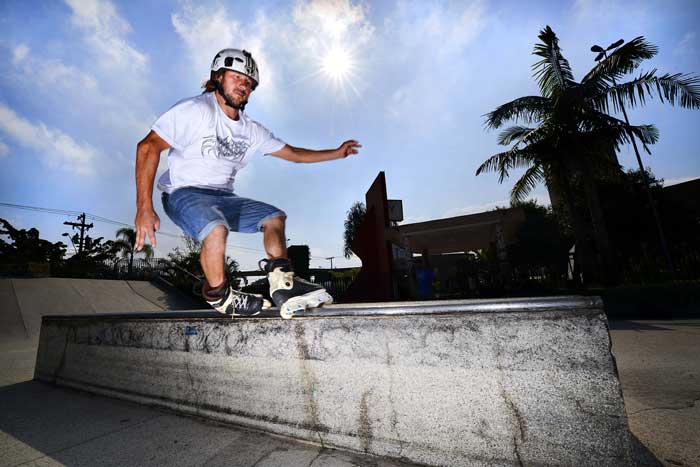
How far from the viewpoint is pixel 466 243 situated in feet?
58.6

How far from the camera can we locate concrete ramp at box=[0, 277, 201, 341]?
28.3 ft

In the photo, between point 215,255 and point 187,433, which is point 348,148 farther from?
point 187,433

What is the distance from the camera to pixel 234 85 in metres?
2.17

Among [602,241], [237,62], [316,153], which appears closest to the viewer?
[237,62]

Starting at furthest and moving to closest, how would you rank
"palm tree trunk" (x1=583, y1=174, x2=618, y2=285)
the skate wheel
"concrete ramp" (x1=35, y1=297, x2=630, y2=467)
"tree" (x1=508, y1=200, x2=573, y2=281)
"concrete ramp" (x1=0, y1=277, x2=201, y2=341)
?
"tree" (x1=508, y1=200, x2=573, y2=281)
"palm tree trunk" (x1=583, y1=174, x2=618, y2=285)
"concrete ramp" (x1=0, y1=277, x2=201, y2=341)
the skate wheel
"concrete ramp" (x1=35, y1=297, x2=630, y2=467)

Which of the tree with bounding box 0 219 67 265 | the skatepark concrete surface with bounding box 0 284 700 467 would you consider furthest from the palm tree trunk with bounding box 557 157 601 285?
the tree with bounding box 0 219 67 265

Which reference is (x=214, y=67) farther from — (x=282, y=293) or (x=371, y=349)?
(x=371, y=349)

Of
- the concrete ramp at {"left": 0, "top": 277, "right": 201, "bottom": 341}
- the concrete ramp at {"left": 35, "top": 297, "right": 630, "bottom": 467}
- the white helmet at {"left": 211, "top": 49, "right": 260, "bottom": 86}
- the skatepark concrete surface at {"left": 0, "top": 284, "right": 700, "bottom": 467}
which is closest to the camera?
the concrete ramp at {"left": 35, "top": 297, "right": 630, "bottom": 467}

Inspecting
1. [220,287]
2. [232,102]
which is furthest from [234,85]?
[220,287]

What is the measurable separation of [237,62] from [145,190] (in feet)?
3.56

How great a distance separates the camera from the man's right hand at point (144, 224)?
1908mm

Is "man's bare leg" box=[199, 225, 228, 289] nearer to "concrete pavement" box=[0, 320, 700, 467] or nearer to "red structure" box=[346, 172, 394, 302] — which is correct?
"concrete pavement" box=[0, 320, 700, 467]

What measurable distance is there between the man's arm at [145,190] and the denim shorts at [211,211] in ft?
0.56

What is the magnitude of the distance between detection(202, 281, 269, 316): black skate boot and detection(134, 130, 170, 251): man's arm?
0.50 m
